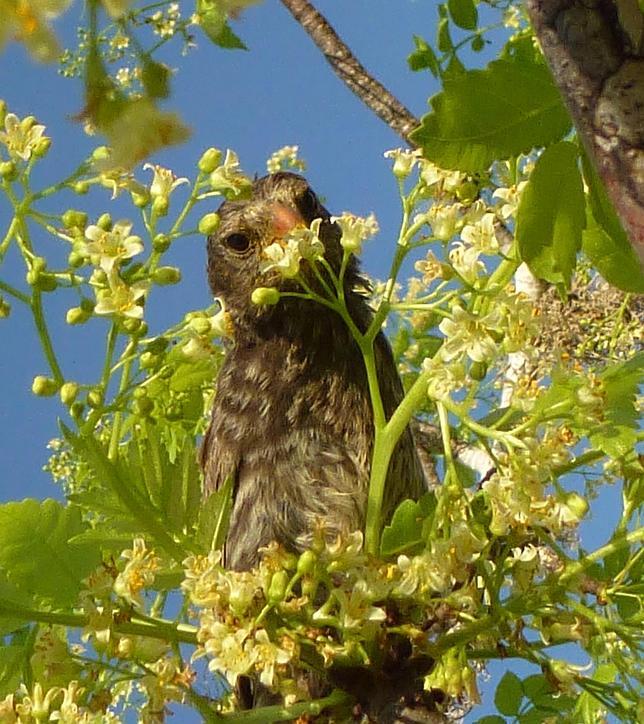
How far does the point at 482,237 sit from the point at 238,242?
68cm

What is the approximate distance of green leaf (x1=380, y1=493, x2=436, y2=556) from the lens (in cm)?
68

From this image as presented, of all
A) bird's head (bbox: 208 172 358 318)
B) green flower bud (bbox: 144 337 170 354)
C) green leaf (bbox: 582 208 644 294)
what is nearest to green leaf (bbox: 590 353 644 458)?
green leaf (bbox: 582 208 644 294)

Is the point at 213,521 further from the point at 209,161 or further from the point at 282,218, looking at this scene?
the point at 282,218

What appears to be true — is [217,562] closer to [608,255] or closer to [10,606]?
[10,606]

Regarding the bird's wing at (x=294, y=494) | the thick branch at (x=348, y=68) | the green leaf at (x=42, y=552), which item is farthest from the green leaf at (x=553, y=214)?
the thick branch at (x=348, y=68)

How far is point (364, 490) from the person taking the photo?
1.01m

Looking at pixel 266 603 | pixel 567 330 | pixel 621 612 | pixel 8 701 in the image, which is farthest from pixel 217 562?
pixel 567 330

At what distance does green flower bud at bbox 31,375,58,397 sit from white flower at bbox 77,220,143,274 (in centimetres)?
8

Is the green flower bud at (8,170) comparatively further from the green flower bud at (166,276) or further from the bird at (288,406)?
the bird at (288,406)

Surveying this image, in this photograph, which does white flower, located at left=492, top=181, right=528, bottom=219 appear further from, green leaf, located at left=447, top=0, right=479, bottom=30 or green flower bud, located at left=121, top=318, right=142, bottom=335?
green flower bud, located at left=121, top=318, right=142, bottom=335

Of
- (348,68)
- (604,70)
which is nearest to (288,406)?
(348,68)

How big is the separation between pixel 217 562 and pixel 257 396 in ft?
1.67

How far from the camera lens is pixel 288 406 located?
112cm

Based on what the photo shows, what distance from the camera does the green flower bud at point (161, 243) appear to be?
26.7 inches
